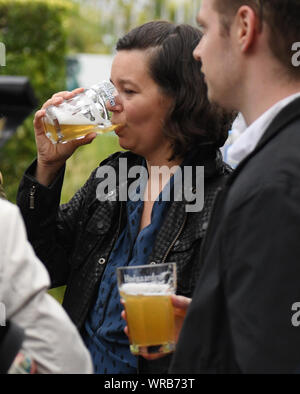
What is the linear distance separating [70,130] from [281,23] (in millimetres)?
1104

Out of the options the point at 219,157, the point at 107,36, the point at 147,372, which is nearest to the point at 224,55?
the point at 219,157

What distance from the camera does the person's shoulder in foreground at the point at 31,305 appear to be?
154 cm

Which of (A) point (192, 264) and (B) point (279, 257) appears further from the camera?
(A) point (192, 264)

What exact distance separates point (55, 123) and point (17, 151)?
4876mm

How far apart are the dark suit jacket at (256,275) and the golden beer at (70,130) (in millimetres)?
1034

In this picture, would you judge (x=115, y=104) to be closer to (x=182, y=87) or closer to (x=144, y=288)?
(x=182, y=87)

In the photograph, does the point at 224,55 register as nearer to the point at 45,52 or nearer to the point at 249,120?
the point at 249,120

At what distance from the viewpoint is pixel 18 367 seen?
5.31ft

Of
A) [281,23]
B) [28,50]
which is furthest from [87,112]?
[28,50]

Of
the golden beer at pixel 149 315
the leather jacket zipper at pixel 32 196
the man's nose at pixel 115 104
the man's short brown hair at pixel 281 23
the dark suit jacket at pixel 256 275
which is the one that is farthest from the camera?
the leather jacket zipper at pixel 32 196

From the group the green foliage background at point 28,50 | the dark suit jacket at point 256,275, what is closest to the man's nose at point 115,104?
the dark suit jacket at point 256,275

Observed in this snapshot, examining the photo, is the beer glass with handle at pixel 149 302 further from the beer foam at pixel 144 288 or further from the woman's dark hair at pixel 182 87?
the woman's dark hair at pixel 182 87

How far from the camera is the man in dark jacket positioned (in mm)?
1481

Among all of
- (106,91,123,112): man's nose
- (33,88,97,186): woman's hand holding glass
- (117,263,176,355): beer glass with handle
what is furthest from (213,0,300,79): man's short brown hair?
(33,88,97,186): woman's hand holding glass
